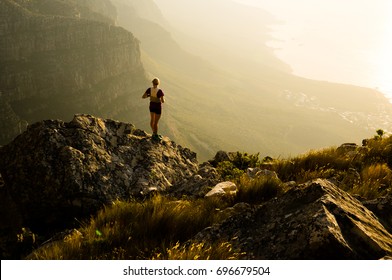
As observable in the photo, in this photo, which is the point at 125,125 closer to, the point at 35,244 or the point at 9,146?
the point at 9,146

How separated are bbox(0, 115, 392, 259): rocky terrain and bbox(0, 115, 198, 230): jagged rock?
3 cm

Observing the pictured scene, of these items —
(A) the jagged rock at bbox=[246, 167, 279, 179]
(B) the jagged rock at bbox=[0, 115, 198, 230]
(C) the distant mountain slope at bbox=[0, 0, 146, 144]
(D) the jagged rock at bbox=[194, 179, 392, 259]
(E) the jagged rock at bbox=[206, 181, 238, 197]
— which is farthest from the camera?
(C) the distant mountain slope at bbox=[0, 0, 146, 144]

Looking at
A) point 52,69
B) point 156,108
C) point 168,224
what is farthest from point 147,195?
point 52,69

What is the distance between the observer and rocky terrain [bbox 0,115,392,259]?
15.3 ft

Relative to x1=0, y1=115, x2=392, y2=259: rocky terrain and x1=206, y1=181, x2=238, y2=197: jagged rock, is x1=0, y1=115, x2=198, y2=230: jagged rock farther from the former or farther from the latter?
x1=206, y1=181, x2=238, y2=197: jagged rock

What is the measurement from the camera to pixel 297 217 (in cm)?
495

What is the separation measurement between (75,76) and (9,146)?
180 m

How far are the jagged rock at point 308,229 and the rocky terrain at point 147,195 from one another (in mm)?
14

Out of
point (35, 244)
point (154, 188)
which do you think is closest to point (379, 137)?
point (154, 188)

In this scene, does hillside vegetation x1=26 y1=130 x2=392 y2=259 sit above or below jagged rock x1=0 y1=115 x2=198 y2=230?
above

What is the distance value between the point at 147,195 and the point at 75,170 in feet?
6.53

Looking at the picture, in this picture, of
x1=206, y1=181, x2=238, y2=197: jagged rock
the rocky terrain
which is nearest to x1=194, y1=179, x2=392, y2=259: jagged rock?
the rocky terrain

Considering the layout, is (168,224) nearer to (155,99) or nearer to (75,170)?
(75,170)

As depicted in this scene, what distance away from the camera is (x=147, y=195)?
9.23 metres
